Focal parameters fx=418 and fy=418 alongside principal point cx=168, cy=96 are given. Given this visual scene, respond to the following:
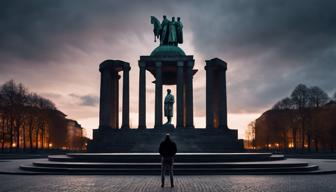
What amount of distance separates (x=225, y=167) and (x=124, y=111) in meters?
31.3

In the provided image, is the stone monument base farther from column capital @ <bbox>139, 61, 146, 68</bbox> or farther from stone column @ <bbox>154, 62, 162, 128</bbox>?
column capital @ <bbox>139, 61, 146, 68</bbox>

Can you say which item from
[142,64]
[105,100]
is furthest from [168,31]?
[105,100]

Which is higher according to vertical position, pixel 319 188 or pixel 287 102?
pixel 287 102

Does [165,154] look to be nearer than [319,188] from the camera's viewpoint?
No

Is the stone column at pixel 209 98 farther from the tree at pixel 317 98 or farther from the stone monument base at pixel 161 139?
the tree at pixel 317 98

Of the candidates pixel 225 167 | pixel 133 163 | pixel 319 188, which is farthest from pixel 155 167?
pixel 319 188

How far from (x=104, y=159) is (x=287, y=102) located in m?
62.0

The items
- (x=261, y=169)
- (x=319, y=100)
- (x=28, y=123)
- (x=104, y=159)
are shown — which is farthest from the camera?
(x=28, y=123)

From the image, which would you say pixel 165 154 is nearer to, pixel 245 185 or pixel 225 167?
pixel 245 185

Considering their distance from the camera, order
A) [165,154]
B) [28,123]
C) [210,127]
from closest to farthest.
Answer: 1. [165,154]
2. [210,127]
3. [28,123]

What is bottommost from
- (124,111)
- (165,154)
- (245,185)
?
(245,185)

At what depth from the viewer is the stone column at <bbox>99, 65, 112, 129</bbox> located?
183ft

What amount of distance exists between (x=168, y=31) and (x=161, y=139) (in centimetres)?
1924

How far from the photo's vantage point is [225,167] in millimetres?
26609
